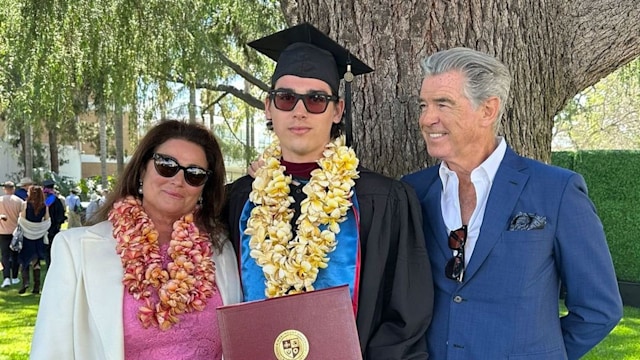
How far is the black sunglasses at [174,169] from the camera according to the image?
257 cm

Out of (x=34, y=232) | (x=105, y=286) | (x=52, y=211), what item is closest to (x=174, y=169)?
(x=105, y=286)

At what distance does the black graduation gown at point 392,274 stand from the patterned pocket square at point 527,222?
1.05ft

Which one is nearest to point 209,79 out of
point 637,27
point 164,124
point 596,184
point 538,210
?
point 164,124

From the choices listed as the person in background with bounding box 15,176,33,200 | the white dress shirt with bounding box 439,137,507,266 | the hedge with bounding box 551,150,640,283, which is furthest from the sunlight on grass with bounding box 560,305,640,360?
the person in background with bounding box 15,176,33,200

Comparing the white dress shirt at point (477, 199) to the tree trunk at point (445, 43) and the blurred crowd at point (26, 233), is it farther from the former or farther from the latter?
the blurred crowd at point (26, 233)

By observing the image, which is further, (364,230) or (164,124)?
(164,124)

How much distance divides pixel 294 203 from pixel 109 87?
3.64 m

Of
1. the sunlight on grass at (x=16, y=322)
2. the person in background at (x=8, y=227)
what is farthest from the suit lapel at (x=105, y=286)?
the person in background at (x=8, y=227)

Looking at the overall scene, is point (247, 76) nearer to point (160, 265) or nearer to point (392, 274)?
point (160, 265)

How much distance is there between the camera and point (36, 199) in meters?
10.1

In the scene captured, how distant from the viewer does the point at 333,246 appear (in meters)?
2.31

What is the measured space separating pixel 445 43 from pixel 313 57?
72cm

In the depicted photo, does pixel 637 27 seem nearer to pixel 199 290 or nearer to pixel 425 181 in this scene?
pixel 425 181

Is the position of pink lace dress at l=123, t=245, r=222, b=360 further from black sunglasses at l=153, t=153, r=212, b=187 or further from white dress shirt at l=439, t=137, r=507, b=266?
white dress shirt at l=439, t=137, r=507, b=266
